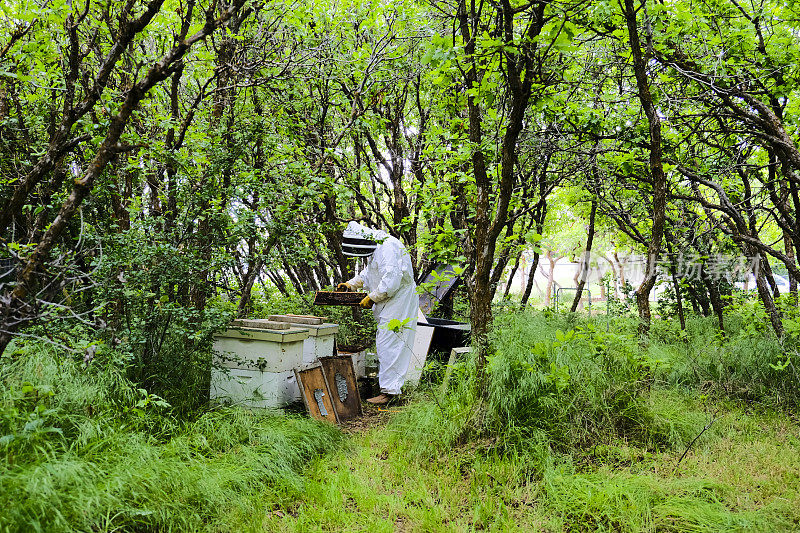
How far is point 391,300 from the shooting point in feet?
19.1

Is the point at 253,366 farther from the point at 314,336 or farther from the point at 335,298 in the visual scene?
the point at 335,298

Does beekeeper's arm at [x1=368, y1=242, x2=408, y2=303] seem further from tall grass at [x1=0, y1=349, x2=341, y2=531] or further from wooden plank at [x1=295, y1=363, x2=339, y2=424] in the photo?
tall grass at [x1=0, y1=349, x2=341, y2=531]

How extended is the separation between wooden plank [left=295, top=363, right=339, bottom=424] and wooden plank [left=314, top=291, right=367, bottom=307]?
0.75 m

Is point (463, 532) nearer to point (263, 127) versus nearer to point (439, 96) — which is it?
point (263, 127)

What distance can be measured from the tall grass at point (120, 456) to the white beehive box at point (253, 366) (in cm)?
34

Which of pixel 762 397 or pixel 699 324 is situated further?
pixel 699 324

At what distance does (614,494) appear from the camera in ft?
8.61

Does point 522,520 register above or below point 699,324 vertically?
below

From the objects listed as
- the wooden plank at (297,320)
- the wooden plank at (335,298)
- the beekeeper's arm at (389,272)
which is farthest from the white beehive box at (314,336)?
the beekeeper's arm at (389,272)

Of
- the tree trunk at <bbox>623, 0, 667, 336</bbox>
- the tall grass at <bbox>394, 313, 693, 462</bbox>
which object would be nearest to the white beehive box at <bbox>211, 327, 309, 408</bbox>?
the tall grass at <bbox>394, 313, 693, 462</bbox>

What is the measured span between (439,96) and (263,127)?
3.04 meters

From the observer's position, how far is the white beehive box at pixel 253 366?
4.06m

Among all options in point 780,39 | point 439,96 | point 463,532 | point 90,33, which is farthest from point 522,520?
point 439,96

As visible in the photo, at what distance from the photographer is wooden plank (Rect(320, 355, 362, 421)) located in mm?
4677
